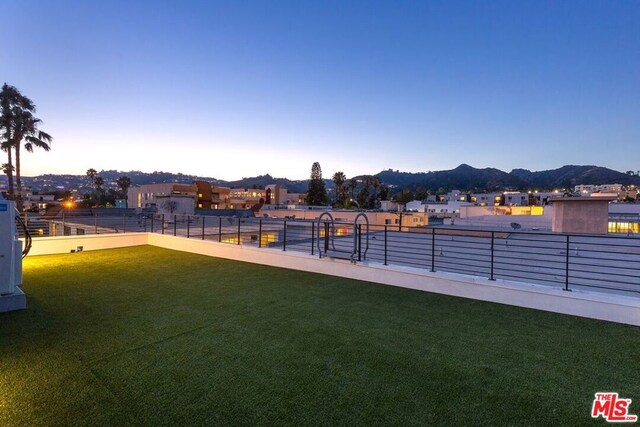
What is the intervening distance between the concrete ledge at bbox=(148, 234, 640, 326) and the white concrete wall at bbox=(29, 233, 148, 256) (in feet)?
17.5

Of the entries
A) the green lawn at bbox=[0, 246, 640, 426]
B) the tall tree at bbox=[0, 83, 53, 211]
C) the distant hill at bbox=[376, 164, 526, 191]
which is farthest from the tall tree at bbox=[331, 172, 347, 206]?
the distant hill at bbox=[376, 164, 526, 191]

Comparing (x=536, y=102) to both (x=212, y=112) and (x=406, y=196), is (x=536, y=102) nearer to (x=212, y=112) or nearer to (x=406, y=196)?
(x=212, y=112)

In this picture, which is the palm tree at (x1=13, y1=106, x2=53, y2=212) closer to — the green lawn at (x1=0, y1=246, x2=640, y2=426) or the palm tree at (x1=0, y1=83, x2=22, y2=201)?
the palm tree at (x1=0, y1=83, x2=22, y2=201)

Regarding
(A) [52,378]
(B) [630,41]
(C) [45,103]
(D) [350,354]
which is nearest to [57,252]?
(A) [52,378]

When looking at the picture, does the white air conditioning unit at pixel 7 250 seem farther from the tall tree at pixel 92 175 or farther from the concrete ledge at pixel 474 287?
the tall tree at pixel 92 175

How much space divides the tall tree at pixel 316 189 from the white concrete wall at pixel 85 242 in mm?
57085

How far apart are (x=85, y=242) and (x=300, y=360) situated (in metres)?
9.92

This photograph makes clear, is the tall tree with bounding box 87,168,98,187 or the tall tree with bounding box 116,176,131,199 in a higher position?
the tall tree with bounding box 87,168,98,187

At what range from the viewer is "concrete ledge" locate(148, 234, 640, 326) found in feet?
12.3

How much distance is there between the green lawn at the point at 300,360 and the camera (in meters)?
2.00

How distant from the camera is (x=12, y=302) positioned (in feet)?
13.1

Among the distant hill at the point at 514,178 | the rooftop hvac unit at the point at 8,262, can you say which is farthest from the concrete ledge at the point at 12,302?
the distant hill at the point at 514,178

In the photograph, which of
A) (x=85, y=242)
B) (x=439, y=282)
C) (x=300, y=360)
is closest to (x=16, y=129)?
(x=85, y=242)

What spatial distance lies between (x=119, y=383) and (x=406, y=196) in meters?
91.3
